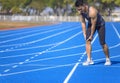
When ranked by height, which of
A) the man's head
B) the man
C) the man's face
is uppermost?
the man's head

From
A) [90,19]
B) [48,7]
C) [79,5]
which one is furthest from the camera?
[48,7]

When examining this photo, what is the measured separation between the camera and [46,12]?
125 m

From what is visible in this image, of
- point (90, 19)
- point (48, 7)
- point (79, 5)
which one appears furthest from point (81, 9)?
point (48, 7)

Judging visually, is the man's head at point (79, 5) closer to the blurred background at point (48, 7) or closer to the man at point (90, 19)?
the man at point (90, 19)

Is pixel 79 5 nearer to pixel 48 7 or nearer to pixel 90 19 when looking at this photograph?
pixel 90 19

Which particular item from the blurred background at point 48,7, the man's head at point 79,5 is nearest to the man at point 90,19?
the man's head at point 79,5

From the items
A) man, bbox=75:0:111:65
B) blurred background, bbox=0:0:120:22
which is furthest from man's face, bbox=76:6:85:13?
blurred background, bbox=0:0:120:22

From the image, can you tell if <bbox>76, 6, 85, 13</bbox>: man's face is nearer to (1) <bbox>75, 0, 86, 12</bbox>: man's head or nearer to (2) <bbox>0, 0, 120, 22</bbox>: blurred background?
(1) <bbox>75, 0, 86, 12</bbox>: man's head

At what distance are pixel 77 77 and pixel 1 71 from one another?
6.33 feet

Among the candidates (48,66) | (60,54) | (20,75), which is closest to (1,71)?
(20,75)

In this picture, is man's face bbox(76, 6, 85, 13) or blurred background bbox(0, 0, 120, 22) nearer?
man's face bbox(76, 6, 85, 13)

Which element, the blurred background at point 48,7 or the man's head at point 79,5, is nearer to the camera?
the man's head at point 79,5

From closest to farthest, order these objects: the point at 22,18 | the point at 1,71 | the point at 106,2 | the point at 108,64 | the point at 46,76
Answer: the point at 46,76 → the point at 1,71 → the point at 108,64 → the point at 22,18 → the point at 106,2

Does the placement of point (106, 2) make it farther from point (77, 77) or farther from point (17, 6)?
point (77, 77)
